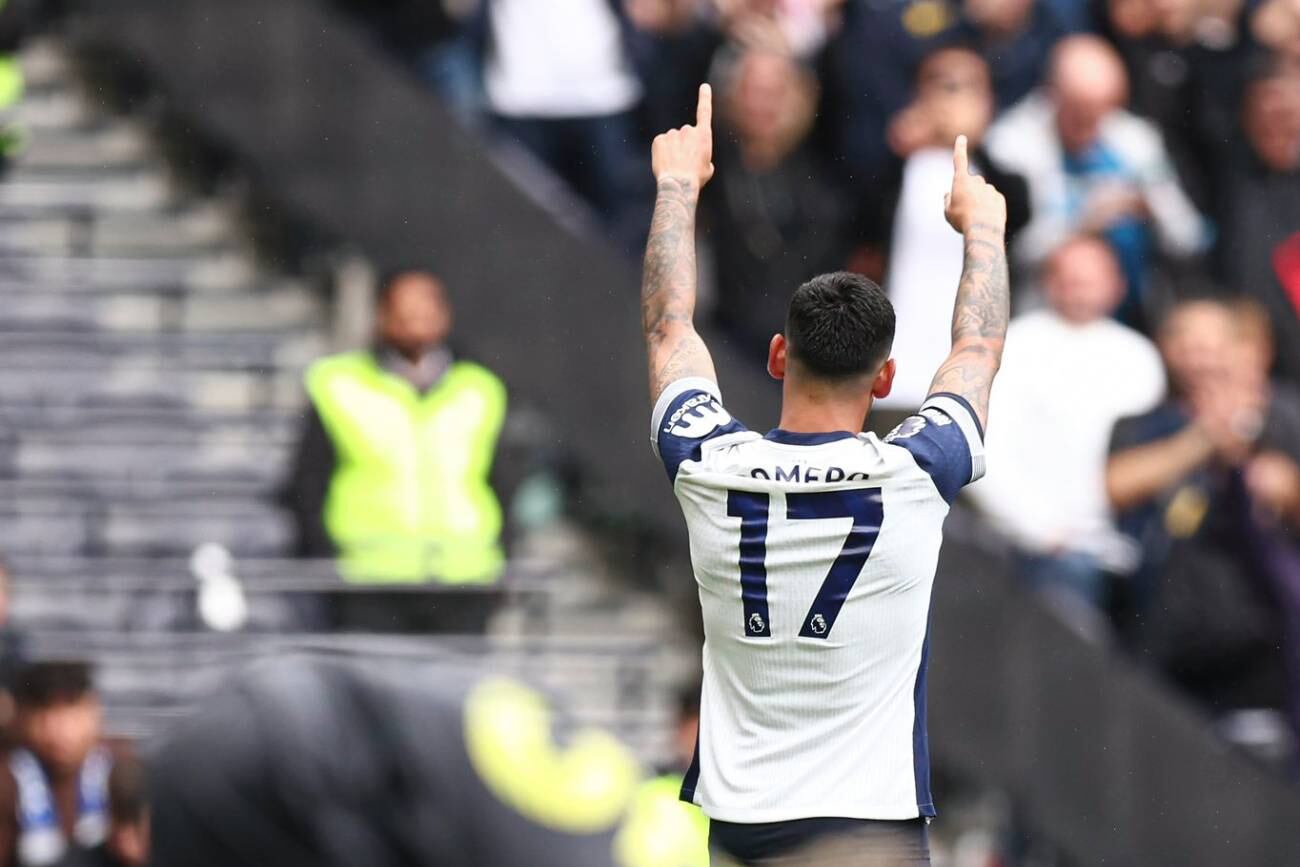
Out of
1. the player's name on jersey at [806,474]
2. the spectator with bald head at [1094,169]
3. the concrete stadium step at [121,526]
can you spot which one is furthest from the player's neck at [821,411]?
the concrete stadium step at [121,526]

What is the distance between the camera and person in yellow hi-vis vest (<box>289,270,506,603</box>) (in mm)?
9648

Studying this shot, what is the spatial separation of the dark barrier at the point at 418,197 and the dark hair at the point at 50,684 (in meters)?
2.28

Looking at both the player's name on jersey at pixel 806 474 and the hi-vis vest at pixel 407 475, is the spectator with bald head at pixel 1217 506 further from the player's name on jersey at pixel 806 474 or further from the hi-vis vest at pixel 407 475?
the player's name on jersey at pixel 806 474

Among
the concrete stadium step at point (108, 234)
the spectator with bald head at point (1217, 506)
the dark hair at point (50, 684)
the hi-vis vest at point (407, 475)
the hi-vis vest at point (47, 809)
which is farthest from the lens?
the concrete stadium step at point (108, 234)

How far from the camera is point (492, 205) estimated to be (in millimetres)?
10656

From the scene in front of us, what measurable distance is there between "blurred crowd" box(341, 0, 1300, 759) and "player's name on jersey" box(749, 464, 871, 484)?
17.1 feet

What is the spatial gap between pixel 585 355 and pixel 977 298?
5808 millimetres

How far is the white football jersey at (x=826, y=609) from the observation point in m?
4.46

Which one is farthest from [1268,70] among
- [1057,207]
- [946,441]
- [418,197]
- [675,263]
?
[946,441]

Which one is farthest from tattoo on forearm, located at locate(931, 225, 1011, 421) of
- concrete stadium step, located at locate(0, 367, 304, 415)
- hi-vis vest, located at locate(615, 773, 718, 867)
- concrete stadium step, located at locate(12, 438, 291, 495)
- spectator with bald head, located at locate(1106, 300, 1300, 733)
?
concrete stadium step, located at locate(0, 367, 304, 415)

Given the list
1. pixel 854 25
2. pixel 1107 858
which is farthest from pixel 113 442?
pixel 1107 858

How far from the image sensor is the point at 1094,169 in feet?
34.0

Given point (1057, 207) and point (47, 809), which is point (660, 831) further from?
point (1057, 207)

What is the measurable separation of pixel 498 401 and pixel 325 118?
178 cm
